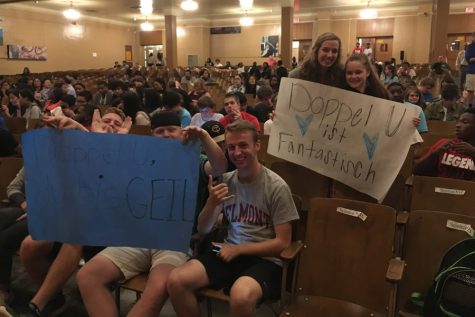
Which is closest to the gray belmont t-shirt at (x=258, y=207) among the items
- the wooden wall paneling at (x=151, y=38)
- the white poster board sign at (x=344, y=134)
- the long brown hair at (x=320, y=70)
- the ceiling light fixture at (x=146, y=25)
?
the white poster board sign at (x=344, y=134)

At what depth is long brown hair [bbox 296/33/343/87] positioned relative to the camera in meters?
2.68

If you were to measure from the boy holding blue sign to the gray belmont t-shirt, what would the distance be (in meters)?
0.19

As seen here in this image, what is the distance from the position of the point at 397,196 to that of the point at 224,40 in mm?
21038

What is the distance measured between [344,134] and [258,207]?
75cm

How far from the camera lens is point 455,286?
6.00ft

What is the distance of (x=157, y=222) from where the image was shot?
6.84 ft

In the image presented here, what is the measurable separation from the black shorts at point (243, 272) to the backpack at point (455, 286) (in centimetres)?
69

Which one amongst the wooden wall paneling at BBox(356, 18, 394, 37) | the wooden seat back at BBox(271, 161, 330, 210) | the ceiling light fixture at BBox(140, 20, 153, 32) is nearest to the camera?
the wooden seat back at BBox(271, 161, 330, 210)

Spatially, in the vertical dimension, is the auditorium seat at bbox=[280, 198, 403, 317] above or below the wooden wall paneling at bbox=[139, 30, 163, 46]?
below

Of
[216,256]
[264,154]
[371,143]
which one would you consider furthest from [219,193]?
[264,154]

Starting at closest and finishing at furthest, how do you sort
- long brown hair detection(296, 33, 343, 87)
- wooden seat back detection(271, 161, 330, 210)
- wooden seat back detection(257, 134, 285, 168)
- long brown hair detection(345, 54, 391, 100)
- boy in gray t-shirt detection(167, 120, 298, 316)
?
boy in gray t-shirt detection(167, 120, 298, 316) → long brown hair detection(345, 54, 391, 100) → long brown hair detection(296, 33, 343, 87) → wooden seat back detection(271, 161, 330, 210) → wooden seat back detection(257, 134, 285, 168)

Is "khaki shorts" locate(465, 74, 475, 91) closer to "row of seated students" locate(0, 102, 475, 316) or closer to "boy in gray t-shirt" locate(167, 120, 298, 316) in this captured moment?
"row of seated students" locate(0, 102, 475, 316)

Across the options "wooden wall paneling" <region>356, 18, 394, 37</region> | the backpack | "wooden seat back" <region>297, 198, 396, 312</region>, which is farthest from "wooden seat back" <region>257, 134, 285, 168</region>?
"wooden wall paneling" <region>356, 18, 394, 37</region>

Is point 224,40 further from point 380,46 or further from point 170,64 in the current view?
point 380,46
